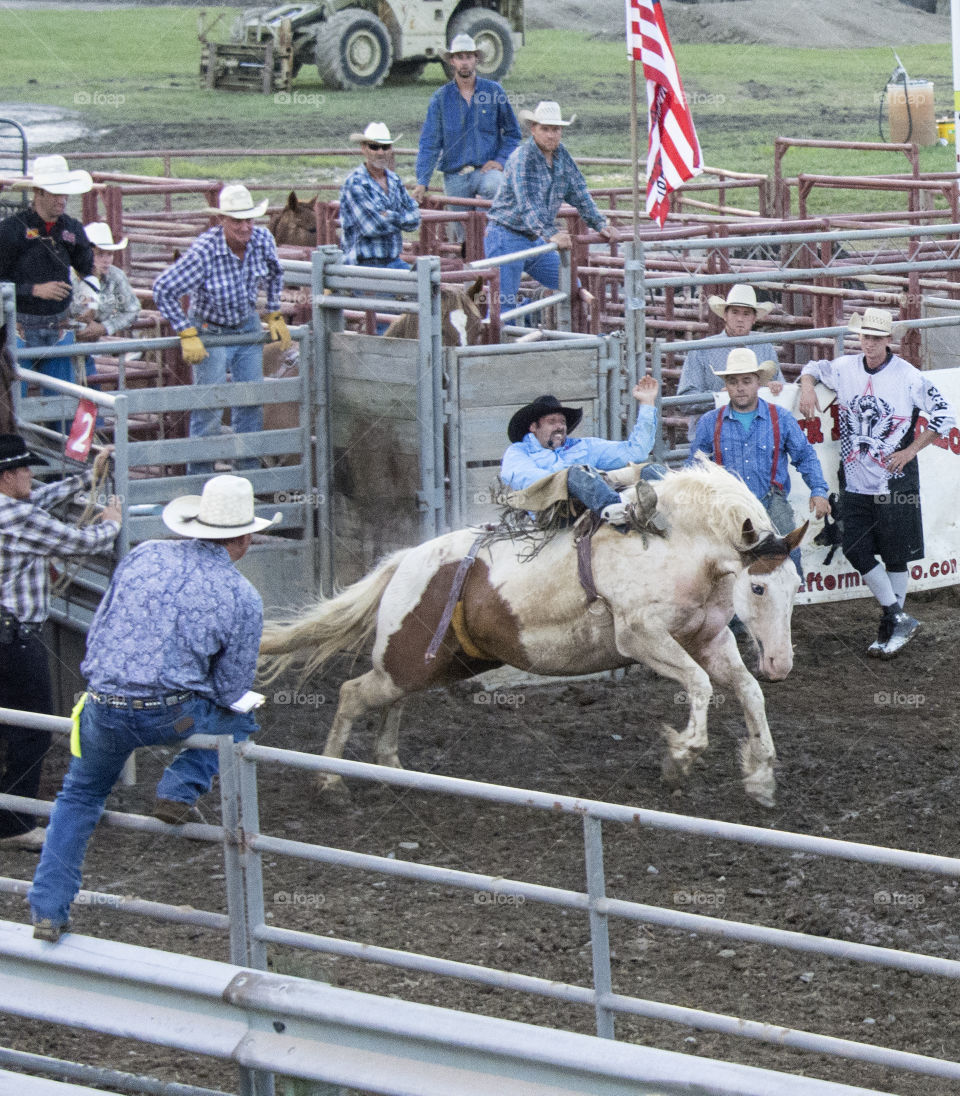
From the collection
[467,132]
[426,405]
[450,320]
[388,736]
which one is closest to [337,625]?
[388,736]

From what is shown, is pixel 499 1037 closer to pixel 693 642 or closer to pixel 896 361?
pixel 693 642

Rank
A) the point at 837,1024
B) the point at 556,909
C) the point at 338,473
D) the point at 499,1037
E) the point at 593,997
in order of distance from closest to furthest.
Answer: the point at 499,1037, the point at 593,997, the point at 837,1024, the point at 556,909, the point at 338,473

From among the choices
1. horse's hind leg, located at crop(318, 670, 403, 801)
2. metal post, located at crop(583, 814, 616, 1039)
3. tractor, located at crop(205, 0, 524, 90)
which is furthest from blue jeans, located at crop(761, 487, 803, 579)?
tractor, located at crop(205, 0, 524, 90)

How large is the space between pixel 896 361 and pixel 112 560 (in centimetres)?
433

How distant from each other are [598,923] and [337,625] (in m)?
3.61

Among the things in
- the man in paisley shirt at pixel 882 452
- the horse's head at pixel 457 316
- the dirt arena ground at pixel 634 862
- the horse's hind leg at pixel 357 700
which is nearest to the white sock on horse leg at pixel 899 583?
the man in paisley shirt at pixel 882 452

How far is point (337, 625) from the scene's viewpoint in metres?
7.93

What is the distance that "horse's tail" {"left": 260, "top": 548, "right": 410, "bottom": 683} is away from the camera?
7.91 m

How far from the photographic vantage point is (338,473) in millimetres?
9531

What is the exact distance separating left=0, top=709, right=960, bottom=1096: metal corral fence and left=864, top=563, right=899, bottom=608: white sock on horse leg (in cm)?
499

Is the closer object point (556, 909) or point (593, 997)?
point (593, 997)

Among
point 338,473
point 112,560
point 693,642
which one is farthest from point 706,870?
point 338,473

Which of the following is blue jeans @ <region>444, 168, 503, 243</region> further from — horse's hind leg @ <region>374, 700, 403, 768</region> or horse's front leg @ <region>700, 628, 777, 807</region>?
horse's front leg @ <region>700, 628, 777, 807</region>

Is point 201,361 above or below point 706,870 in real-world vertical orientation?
above
